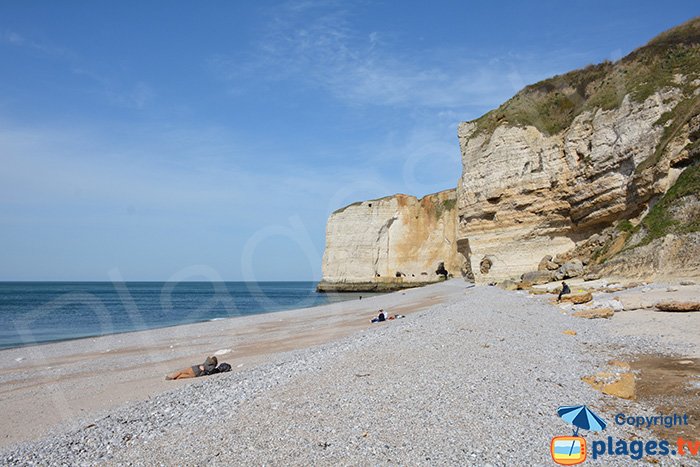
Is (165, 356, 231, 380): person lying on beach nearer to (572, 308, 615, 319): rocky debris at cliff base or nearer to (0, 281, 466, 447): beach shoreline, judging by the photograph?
(0, 281, 466, 447): beach shoreline

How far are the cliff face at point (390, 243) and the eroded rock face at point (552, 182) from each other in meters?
27.0

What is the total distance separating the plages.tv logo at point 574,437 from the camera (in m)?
4.45

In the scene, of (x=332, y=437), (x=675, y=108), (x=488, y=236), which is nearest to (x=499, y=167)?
(x=488, y=236)

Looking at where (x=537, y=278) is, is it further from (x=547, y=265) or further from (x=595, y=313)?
(x=595, y=313)

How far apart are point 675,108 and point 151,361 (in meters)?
25.0

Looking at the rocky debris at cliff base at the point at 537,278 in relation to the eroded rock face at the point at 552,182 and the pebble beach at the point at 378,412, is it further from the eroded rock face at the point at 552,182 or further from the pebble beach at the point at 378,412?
the pebble beach at the point at 378,412

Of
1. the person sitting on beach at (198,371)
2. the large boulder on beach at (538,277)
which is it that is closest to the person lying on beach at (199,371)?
the person sitting on beach at (198,371)

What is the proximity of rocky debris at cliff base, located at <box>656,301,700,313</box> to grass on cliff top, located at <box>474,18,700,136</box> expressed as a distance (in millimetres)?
16719

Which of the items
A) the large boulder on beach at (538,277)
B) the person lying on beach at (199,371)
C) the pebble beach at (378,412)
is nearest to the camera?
the pebble beach at (378,412)

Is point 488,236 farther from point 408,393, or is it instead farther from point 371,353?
point 408,393

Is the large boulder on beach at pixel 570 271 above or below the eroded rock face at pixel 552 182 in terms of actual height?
below

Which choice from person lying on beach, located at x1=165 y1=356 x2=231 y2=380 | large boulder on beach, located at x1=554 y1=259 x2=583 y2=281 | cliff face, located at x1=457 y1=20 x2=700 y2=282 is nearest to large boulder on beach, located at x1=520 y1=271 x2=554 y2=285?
large boulder on beach, located at x1=554 y1=259 x2=583 y2=281

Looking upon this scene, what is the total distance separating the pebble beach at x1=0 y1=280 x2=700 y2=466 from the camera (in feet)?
15.6

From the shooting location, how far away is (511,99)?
33906mm
